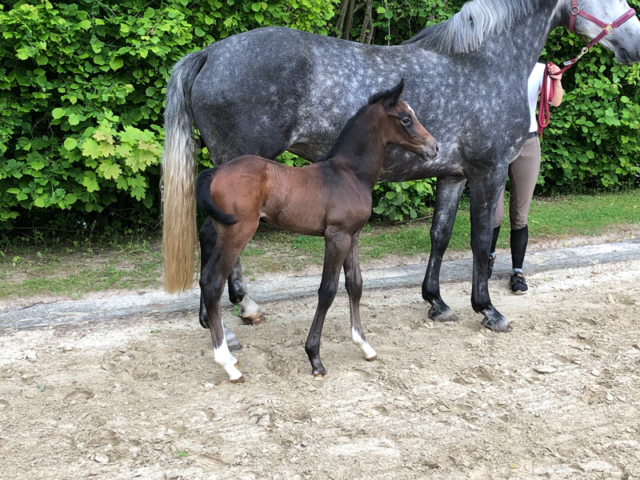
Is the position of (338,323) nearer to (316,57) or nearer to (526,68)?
(316,57)

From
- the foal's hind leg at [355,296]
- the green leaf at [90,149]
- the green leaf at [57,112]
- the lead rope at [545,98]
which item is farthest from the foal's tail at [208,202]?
the lead rope at [545,98]

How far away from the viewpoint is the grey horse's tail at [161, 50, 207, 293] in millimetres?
3871

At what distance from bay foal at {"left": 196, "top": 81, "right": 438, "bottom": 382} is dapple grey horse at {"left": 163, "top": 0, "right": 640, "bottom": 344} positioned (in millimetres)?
514

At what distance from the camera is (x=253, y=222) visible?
3365mm

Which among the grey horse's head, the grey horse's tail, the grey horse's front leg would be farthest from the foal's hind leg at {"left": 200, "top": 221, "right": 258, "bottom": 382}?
the grey horse's head

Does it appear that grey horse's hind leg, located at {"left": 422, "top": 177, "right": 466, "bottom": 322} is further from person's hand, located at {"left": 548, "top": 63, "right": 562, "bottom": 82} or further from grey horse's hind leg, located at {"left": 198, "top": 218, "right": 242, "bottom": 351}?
grey horse's hind leg, located at {"left": 198, "top": 218, "right": 242, "bottom": 351}

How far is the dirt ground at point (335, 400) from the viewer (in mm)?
2748

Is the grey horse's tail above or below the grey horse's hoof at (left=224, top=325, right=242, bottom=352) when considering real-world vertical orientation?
above

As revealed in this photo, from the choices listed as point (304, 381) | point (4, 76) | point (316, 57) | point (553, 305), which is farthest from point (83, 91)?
point (553, 305)

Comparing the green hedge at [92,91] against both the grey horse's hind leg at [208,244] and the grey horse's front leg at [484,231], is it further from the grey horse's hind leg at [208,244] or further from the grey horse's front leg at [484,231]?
the grey horse's front leg at [484,231]

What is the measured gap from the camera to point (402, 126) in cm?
348

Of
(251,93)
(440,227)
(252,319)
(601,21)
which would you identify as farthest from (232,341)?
(601,21)

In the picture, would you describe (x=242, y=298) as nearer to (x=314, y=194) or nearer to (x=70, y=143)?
(x=314, y=194)

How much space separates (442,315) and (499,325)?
450 mm
